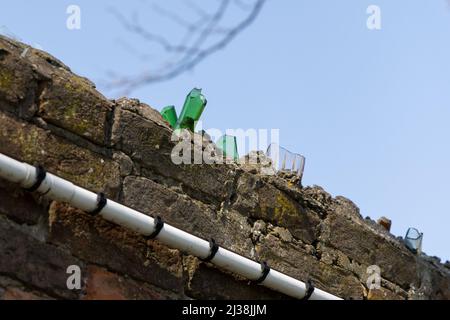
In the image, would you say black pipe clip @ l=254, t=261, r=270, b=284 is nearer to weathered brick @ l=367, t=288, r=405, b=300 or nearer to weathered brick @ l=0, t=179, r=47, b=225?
weathered brick @ l=367, t=288, r=405, b=300

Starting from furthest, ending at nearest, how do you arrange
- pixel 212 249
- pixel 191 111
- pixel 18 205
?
pixel 191 111, pixel 212 249, pixel 18 205

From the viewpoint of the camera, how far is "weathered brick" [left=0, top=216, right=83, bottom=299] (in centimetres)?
397

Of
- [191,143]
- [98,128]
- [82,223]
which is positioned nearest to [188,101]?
[191,143]

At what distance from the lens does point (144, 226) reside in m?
4.23

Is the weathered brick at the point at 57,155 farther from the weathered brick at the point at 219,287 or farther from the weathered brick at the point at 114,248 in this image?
the weathered brick at the point at 219,287

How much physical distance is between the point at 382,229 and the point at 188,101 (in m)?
1.18

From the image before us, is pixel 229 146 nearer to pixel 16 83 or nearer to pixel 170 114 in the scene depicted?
pixel 170 114

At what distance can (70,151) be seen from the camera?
14.3ft

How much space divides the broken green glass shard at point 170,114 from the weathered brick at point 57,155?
630mm

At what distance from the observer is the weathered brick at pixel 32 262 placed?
3.97 metres

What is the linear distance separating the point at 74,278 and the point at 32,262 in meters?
0.18

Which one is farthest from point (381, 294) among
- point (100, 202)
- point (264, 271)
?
point (100, 202)
